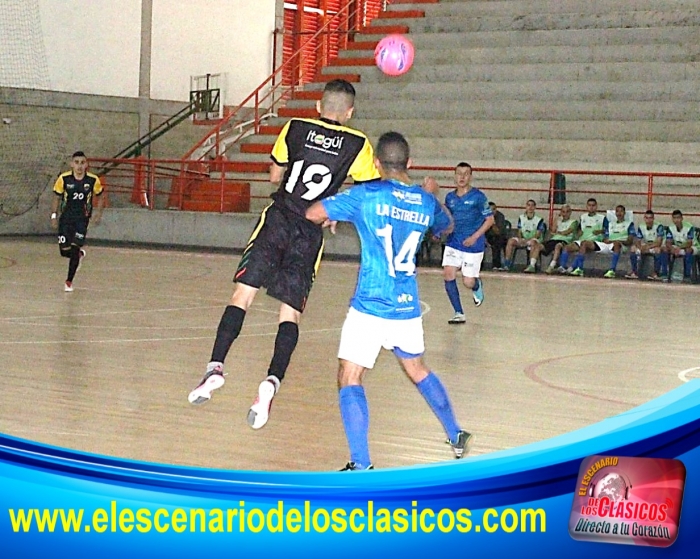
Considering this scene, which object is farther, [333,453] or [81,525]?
[333,453]

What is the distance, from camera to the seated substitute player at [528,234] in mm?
22578

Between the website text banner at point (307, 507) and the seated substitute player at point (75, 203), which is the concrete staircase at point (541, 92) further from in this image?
the website text banner at point (307, 507)

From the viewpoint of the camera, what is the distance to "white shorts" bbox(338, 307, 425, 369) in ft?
19.4

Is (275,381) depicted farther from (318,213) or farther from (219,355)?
(318,213)

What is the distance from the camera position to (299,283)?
7516 mm

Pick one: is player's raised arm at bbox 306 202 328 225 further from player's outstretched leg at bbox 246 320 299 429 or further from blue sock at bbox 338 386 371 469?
player's outstretched leg at bbox 246 320 299 429

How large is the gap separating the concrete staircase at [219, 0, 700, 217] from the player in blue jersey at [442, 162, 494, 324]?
10.7m

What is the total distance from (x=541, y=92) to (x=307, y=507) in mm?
25300

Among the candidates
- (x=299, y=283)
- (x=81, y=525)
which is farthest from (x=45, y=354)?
(x=81, y=525)

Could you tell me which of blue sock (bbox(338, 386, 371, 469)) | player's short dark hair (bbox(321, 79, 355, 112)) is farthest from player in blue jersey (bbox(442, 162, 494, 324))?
blue sock (bbox(338, 386, 371, 469))

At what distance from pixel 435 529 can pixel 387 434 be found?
3.99 m

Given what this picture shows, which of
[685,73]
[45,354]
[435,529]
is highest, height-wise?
[685,73]

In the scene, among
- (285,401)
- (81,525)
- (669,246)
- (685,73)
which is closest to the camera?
(81,525)

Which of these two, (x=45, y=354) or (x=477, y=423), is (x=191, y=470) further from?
(x=45, y=354)
